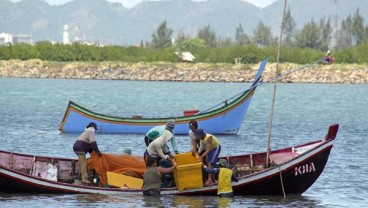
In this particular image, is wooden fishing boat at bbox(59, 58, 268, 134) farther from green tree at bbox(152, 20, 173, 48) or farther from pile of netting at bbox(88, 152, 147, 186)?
green tree at bbox(152, 20, 173, 48)

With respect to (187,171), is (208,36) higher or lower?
higher

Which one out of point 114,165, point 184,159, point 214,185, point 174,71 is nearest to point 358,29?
point 174,71

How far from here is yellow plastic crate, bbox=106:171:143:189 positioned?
2408cm

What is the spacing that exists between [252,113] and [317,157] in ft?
141

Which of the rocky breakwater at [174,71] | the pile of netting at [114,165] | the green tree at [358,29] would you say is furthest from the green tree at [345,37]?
the pile of netting at [114,165]

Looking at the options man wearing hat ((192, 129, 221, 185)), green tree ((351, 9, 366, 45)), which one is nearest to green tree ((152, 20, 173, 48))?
green tree ((351, 9, 366, 45))

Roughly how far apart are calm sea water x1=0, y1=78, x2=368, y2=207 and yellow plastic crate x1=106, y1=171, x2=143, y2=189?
327 millimetres

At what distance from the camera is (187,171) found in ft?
76.0

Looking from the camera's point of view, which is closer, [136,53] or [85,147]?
[85,147]

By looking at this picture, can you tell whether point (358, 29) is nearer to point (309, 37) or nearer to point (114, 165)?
point (309, 37)

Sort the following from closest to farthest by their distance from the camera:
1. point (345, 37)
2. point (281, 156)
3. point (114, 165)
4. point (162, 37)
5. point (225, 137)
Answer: point (114, 165), point (281, 156), point (225, 137), point (162, 37), point (345, 37)

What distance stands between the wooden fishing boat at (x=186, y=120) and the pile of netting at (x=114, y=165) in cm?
1493

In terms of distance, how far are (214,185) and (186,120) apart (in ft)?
57.1

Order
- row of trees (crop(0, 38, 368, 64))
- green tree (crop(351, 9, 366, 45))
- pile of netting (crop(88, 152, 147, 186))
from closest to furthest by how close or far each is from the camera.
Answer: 1. pile of netting (crop(88, 152, 147, 186))
2. row of trees (crop(0, 38, 368, 64))
3. green tree (crop(351, 9, 366, 45))
